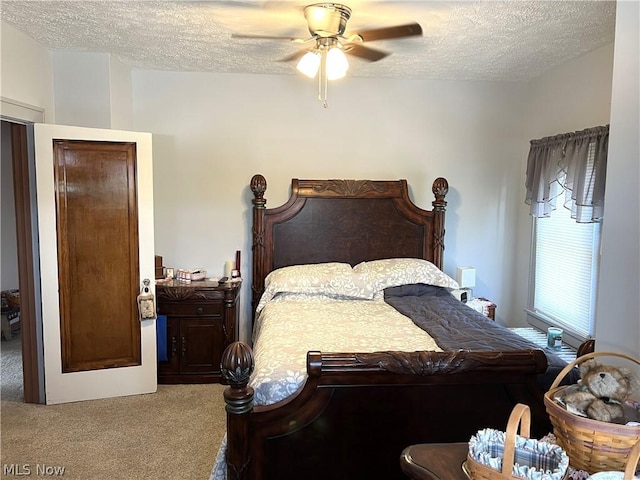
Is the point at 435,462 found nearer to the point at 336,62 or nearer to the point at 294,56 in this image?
the point at 336,62

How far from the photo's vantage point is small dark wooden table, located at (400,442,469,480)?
1.21m

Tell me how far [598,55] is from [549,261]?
5.04ft

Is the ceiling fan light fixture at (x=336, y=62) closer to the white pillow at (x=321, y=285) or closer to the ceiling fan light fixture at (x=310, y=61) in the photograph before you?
the ceiling fan light fixture at (x=310, y=61)

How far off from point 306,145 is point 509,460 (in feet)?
11.2

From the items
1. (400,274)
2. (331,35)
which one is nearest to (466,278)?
(400,274)

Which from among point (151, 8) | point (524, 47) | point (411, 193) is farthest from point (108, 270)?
point (524, 47)

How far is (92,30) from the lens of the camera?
303 cm

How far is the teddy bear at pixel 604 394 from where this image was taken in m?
1.20

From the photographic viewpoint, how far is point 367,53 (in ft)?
11.1

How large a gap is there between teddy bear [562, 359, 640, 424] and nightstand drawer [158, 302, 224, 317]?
292cm

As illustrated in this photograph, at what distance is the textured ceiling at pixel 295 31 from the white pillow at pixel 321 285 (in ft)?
5.28

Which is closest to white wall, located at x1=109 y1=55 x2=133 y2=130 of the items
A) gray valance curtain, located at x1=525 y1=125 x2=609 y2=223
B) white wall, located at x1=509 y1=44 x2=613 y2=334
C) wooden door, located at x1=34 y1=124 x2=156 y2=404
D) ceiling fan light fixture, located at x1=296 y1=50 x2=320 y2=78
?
wooden door, located at x1=34 y1=124 x2=156 y2=404

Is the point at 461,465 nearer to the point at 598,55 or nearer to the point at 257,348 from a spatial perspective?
the point at 257,348

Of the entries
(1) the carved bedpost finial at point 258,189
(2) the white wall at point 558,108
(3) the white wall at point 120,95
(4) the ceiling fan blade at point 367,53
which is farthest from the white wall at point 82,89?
(2) the white wall at point 558,108
